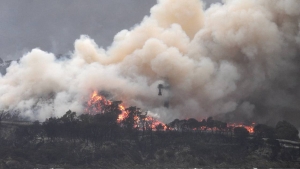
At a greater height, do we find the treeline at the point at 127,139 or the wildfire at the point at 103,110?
the wildfire at the point at 103,110

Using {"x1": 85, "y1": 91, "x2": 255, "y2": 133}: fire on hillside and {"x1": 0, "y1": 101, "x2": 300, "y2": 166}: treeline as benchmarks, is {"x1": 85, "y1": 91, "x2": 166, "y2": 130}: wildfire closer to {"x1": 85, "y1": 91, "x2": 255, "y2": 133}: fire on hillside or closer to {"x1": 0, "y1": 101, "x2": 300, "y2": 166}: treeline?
{"x1": 85, "y1": 91, "x2": 255, "y2": 133}: fire on hillside

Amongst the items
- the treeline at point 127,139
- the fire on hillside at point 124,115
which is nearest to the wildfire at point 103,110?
the fire on hillside at point 124,115

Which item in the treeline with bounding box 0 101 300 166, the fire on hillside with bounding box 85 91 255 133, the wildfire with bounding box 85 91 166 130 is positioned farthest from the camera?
the wildfire with bounding box 85 91 166 130

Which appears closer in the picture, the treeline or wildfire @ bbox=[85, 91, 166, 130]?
the treeline

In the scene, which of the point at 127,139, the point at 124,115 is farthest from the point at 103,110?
the point at 127,139

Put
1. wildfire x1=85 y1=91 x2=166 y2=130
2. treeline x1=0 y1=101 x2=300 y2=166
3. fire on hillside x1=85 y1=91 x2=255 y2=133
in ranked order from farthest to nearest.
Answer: wildfire x1=85 y1=91 x2=166 y2=130 < fire on hillside x1=85 y1=91 x2=255 y2=133 < treeline x1=0 y1=101 x2=300 y2=166

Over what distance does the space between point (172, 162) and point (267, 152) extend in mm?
29802

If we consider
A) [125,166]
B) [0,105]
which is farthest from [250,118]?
[0,105]

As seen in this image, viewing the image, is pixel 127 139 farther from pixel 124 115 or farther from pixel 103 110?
pixel 103 110

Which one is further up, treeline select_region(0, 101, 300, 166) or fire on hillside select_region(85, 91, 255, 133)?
fire on hillside select_region(85, 91, 255, 133)

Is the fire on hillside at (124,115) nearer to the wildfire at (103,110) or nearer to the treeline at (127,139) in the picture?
the wildfire at (103,110)

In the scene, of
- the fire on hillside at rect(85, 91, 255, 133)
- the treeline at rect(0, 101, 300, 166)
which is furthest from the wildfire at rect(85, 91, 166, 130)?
the treeline at rect(0, 101, 300, 166)

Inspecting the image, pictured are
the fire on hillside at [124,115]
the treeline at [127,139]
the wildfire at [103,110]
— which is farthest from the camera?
the wildfire at [103,110]

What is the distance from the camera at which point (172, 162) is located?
392ft
